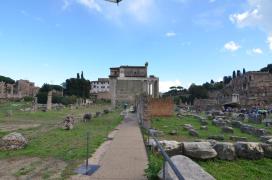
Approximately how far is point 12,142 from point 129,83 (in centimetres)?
7063

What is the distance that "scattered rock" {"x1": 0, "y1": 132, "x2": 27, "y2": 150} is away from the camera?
11.5 metres

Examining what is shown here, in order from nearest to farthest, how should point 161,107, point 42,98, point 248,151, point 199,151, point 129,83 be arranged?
point 199,151, point 248,151, point 161,107, point 42,98, point 129,83

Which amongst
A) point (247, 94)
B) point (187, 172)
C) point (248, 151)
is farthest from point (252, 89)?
point (187, 172)

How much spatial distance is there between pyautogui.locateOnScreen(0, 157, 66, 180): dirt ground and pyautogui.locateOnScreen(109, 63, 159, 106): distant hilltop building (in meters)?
59.4

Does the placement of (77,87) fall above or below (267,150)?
above

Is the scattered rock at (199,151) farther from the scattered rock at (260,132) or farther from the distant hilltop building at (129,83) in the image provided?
the distant hilltop building at (129,83)

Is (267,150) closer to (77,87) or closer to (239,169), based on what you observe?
(239,169)

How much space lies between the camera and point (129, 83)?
82.1m

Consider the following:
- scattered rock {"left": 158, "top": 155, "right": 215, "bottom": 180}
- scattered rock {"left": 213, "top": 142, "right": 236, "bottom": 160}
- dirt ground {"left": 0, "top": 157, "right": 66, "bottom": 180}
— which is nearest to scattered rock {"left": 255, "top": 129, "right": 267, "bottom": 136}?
scattered rock {"left": 213, "top": 142, "right": 236, "bottom": 160}

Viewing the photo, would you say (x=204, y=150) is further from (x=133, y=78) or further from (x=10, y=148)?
(x=133, y=78)

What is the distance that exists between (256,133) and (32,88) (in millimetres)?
123699

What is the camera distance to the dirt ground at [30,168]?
7.52 meters

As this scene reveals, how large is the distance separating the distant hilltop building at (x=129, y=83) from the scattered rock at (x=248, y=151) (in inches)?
2271

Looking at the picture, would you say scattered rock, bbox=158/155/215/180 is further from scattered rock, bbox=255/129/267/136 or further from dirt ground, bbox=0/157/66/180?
scattered rock, bbox=255/129/267/136
